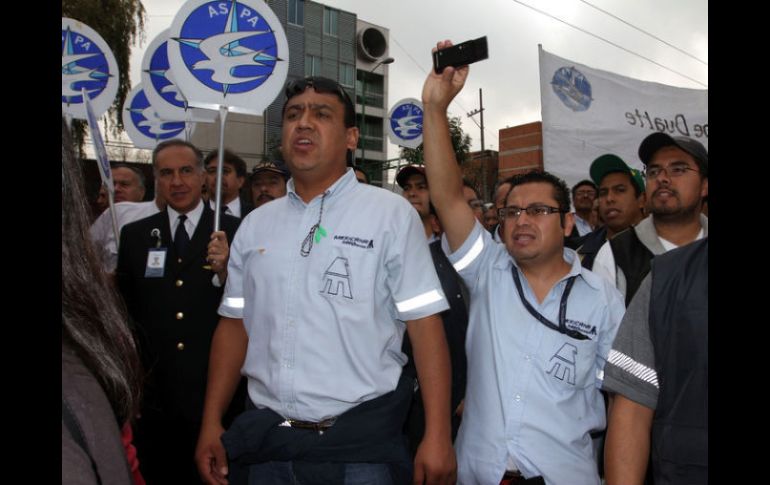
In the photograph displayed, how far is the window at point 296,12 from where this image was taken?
1698 inches

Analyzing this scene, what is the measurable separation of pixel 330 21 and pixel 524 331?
152ft

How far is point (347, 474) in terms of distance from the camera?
208 centimetres

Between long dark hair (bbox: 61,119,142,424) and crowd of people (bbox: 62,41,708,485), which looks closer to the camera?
long dark hair (bbox: 61,119,142,424)

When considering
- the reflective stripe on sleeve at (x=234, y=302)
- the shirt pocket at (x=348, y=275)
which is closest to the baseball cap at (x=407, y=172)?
the reflective stripe on sleeve at (x=234, y=302)

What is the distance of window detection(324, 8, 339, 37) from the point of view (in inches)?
1762

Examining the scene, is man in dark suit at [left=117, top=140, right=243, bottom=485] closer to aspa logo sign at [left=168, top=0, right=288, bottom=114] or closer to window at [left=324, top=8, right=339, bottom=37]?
aspa logo sign at [left=168, top=0, right=288, bottom=114]

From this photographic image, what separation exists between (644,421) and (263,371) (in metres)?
1.30

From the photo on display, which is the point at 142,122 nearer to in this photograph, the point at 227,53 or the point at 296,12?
the point at 227,53

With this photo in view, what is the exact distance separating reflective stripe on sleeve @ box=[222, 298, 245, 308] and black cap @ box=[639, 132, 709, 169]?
2.22m

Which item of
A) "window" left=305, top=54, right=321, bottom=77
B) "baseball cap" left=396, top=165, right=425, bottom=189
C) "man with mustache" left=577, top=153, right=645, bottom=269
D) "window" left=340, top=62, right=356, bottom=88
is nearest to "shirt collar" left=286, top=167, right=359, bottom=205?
"baseball cap" left=396, top=165, right=425, bottom=189

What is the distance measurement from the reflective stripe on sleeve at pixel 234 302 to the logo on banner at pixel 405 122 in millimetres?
6790

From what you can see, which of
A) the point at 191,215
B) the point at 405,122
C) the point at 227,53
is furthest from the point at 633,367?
the point at 405,122

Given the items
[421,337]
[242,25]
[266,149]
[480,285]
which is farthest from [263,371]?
[266,149]

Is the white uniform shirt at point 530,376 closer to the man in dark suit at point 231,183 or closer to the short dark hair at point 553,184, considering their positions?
the short dark hair at point 553,184
